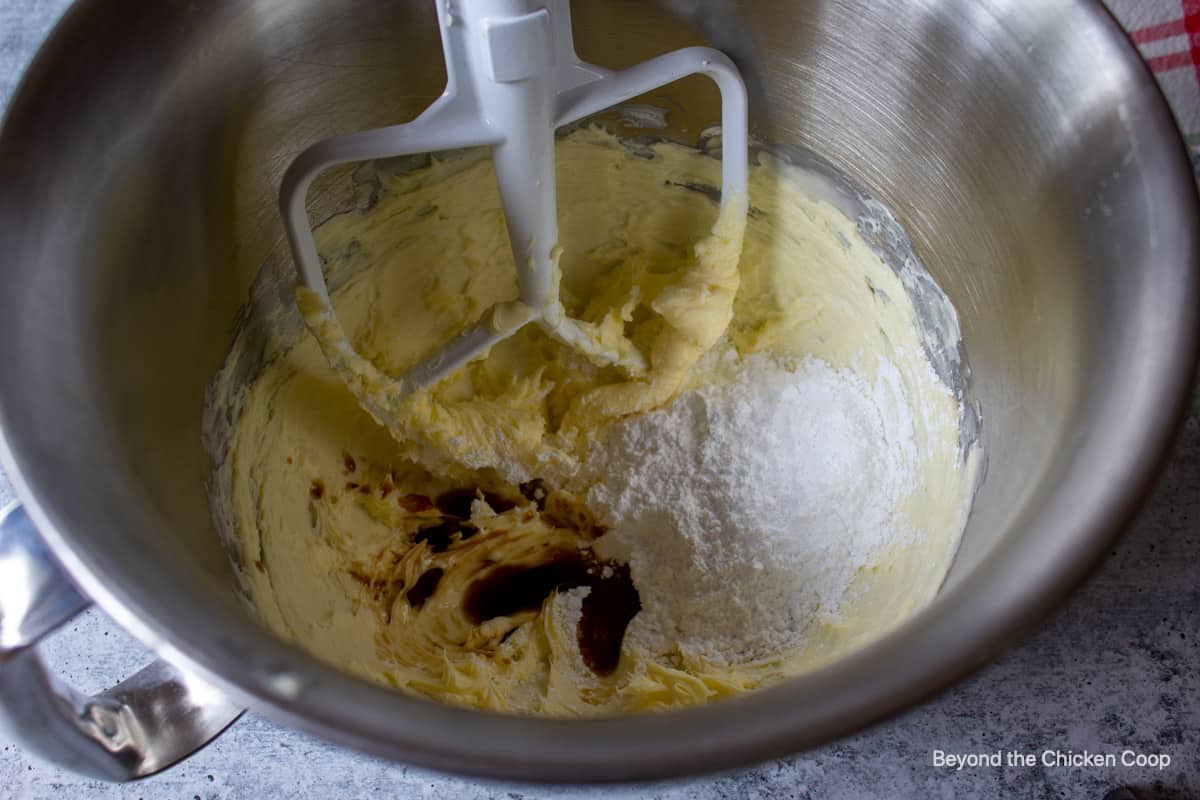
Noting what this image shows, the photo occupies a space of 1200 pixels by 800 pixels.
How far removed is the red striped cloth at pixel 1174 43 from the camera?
1.05 meters

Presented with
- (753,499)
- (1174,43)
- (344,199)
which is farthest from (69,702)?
(1174,43)

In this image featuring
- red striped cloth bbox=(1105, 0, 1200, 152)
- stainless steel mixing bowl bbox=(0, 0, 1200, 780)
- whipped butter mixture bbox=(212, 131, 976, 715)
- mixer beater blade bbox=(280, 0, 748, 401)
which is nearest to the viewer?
stainless steel mixing bowl bbox=(0, 0, 1200, 780)

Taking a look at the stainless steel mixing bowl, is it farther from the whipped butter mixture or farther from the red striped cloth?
the red striped cloth

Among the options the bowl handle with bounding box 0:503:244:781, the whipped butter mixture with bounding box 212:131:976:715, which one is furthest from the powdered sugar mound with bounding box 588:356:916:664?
the bowl handle with bounding box 0:503:244:781

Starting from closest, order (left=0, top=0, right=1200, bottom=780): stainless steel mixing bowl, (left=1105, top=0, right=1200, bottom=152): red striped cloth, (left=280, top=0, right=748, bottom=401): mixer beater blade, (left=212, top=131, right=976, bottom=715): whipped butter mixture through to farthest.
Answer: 1. (left=0, top=0, right=1200, bottom=780): stainless steel mixing bowl
2. (left=280, top=0, right=748, bottom=401): mixer beater blade
3. (left=212, top=131, right=976, bottom=715): whipped butter mixture
4. (left=1105, top=0, right=1200, bottom=152): red striped cloth

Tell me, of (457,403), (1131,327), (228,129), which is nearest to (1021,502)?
(1131,327)

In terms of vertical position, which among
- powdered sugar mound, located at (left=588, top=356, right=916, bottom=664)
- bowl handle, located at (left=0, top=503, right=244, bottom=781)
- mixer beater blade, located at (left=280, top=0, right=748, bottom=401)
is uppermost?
mixer beater blade, located at (left=280, top=0, right=748, bottom=401)

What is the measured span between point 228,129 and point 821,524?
25.7 inches

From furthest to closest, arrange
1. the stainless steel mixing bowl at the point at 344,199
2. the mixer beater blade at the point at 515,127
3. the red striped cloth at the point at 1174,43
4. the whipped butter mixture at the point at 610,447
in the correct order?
the red striped cloth at the point at 1174,43 → the whipped butter mixture at the point at 610,447 → the mixer beater blade at the point at 515,127 → the stainless steel mixing bowl at the point at 344,199

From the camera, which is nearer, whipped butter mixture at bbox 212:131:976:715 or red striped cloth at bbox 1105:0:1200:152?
whipped butter mixture at bbox 212:131:976:715

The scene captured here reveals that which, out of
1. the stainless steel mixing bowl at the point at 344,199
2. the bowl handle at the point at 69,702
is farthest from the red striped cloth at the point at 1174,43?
the bowl handle at the point at 69,702

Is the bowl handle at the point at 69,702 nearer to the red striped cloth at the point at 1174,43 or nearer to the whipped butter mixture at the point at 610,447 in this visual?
the whipped butter mixture at the point at 610,447

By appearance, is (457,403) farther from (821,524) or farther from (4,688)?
(4,688)

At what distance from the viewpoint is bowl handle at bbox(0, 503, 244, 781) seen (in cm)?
56
